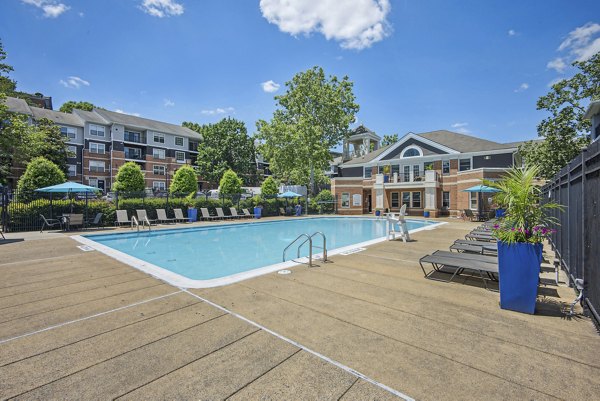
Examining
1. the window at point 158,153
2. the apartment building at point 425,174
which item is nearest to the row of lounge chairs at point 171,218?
the apartment building at point 425,174

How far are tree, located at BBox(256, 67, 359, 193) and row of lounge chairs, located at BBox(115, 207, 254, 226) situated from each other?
11.6m

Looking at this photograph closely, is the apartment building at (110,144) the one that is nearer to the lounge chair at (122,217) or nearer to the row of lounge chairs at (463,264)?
the lounge chair at (122,217)

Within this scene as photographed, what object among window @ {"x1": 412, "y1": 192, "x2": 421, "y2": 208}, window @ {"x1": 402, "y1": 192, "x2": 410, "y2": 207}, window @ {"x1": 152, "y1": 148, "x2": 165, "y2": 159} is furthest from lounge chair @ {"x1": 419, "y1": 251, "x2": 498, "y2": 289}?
window @ {"x1": 152, "y1": 148, "x2": 165, "y2": 159}

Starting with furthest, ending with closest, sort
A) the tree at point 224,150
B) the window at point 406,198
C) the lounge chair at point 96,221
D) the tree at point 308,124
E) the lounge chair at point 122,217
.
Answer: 1. the tree at point 224,150
2. the tree at point 308,124
3. the window at point 406,198
4. the lounge chair at point 122,217
5. the lounge chair at point 96,221

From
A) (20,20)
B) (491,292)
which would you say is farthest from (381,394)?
(20,20)

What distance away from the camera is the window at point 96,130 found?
41.3 meters

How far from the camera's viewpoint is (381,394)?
7.52 feet

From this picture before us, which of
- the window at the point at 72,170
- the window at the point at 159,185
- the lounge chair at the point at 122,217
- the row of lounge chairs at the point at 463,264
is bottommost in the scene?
the row of lounge chairs at the point at 463,264

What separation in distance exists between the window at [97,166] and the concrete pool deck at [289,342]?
4455cm

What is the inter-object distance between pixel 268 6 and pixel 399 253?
1202cm

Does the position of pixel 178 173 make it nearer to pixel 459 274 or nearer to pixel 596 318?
pixel 459 274

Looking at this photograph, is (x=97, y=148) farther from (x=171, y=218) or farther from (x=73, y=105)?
(x=171, y=218)

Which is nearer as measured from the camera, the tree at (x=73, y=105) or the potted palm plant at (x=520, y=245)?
the potted palm plant at (x=520, y=245)

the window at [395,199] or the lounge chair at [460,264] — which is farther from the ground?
the window at [395,199]
